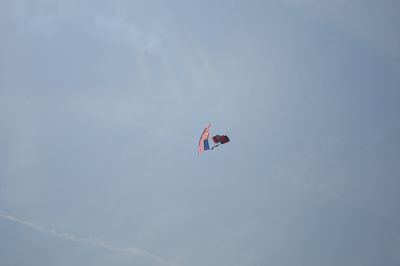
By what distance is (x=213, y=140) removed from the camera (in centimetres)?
11644
